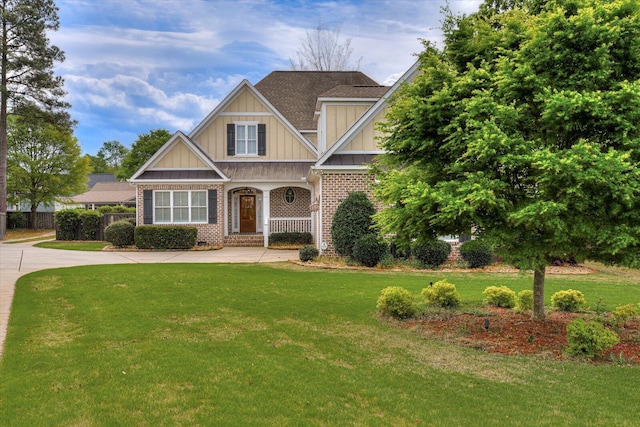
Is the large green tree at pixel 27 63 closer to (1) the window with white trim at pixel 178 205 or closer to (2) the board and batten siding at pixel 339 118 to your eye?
(1) the window with white trim at pixel 178 205

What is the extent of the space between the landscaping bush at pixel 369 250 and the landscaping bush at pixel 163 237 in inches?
334

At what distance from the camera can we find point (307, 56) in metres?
36.2

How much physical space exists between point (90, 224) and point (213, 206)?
8702mm

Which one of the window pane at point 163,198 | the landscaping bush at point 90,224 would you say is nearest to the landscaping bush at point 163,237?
the window pane at point 163,198

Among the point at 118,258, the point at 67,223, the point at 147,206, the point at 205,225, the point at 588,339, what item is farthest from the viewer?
the point at 67,223

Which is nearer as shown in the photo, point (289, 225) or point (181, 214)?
point (181, 214)

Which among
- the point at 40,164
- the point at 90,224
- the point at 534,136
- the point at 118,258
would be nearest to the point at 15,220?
the point at 40,164

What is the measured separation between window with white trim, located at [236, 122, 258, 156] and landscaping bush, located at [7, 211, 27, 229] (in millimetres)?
21778

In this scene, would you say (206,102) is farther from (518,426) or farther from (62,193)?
(518,426)

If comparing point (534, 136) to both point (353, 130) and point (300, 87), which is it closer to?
point (353, 130)

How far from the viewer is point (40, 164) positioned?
33.5 meters

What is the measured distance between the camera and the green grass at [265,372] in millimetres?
3945

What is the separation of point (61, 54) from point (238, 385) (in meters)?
30.2

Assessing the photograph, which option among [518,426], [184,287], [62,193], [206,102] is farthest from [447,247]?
[62,193]
